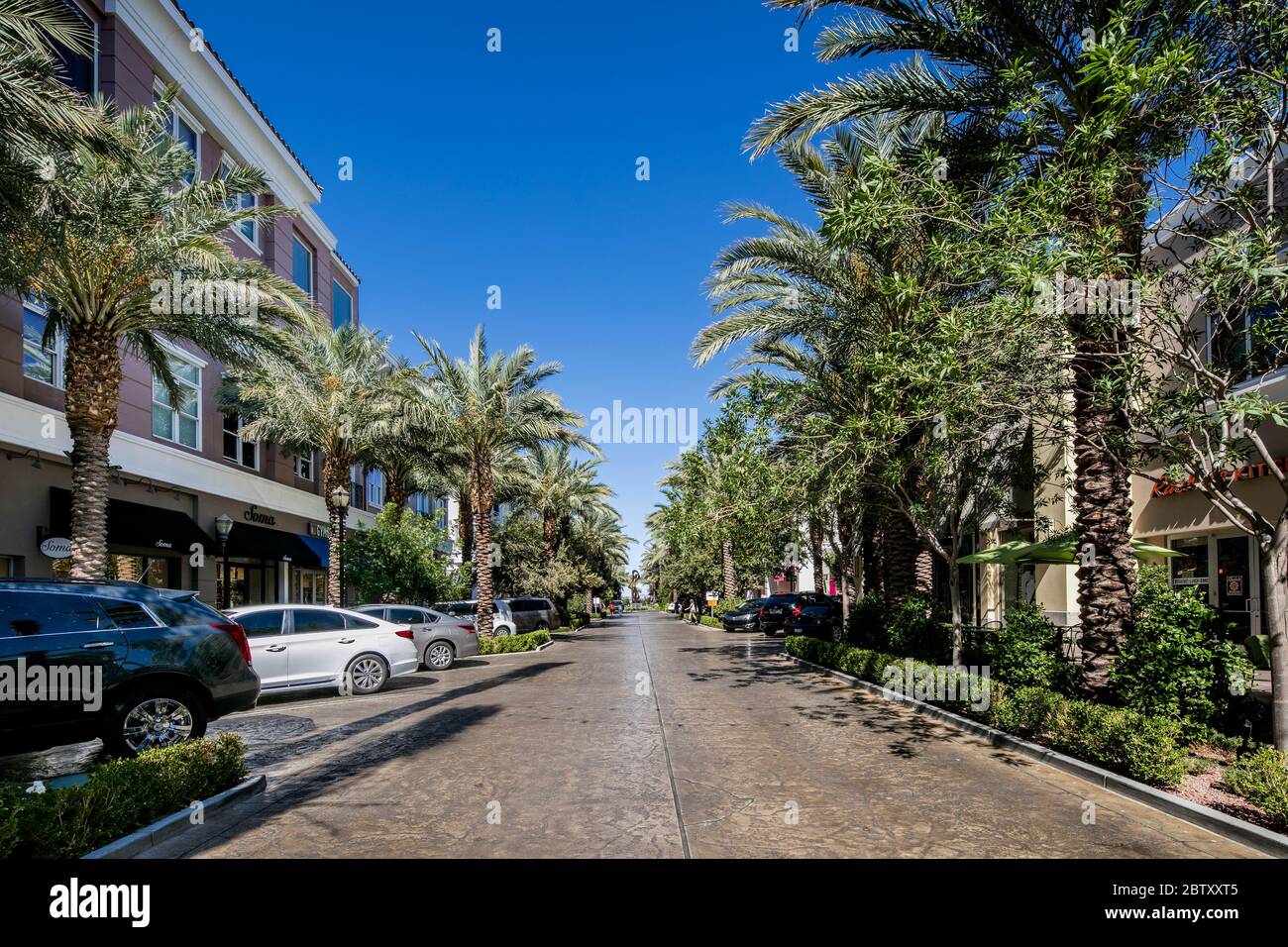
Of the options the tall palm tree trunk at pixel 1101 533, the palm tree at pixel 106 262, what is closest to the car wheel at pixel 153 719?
the palm tree at pixel 106 262

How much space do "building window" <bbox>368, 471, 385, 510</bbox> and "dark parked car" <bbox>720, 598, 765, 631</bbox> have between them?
17819mm

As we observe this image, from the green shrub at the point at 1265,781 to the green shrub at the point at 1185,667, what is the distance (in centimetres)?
161

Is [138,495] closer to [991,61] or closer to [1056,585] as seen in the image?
[991,61]

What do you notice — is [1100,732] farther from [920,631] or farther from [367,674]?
[367,674]

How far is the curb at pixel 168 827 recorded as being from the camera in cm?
550

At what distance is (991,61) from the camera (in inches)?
415

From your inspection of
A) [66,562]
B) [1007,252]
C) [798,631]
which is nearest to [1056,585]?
[798,631]

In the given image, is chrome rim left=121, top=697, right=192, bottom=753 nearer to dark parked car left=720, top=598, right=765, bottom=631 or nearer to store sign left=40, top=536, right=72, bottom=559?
store sign left=40, top=536, right=72, bottom=559

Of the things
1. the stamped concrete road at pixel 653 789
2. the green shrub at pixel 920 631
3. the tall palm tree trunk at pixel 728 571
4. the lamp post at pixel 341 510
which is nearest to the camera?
the stamped concrete road at pixel 653 789

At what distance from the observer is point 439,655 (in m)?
19.1

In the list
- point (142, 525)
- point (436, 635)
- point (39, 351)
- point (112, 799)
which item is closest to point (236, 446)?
point (142, 525)

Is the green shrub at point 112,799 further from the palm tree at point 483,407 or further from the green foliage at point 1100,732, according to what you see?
the palm tree at point 483,407
